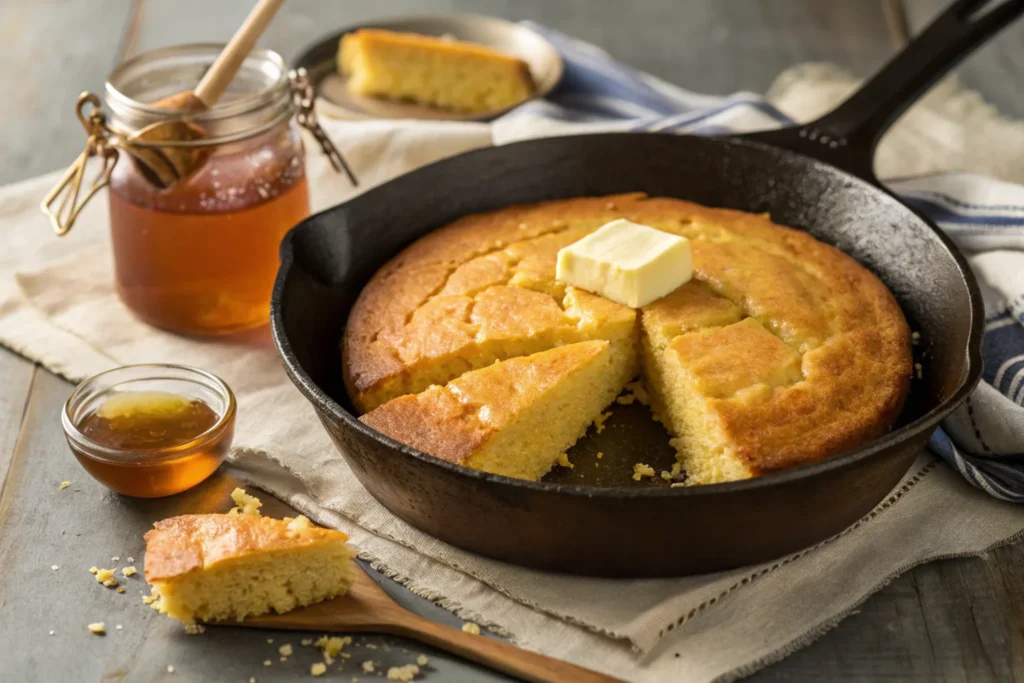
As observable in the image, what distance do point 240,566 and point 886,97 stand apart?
2819 millimetres

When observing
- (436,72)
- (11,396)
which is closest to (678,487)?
(11,396)

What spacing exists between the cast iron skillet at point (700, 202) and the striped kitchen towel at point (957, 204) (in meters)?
0.18

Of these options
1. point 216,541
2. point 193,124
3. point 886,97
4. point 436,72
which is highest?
point 193,124

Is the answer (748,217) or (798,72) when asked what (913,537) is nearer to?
(748,217)

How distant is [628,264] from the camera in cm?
331

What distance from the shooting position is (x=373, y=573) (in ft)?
9.54

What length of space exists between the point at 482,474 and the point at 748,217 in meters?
1.77

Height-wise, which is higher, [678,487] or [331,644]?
[678,487]

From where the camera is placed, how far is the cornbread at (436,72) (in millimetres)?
5164

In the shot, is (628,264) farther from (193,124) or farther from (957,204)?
(957,204)

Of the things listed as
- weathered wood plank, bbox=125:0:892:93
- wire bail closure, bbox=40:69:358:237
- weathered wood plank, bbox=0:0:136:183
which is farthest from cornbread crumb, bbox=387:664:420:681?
weathered wood plank, bbox=125:0:892:93

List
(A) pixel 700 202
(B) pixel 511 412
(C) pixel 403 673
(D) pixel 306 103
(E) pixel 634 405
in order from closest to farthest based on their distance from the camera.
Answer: (C) pixel 403 673
(B) pixel 511 412
(E) pixel 634 405
(D) pixel 306 103
(A) pixel 700 202

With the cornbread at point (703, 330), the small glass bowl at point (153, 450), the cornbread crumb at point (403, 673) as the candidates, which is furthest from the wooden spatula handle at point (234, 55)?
the cornbread crumb at point (403, 673)

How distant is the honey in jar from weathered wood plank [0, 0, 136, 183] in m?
1.38
